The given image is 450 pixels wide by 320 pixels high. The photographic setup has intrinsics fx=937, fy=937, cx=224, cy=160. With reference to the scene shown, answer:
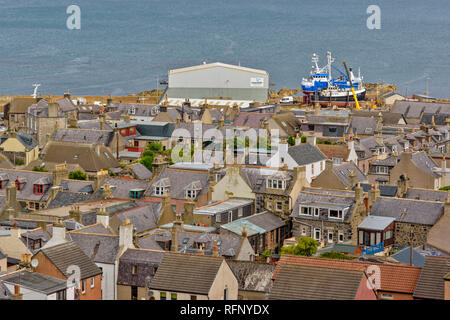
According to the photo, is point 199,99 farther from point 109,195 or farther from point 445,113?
point 109,195

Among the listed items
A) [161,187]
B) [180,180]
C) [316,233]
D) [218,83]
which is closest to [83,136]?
[180,180]

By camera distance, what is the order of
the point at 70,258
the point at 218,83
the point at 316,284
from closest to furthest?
the point at 316,284
the point at 70,258
the point at 218,83

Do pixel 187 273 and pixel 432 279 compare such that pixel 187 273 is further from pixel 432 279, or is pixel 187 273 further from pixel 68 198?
pixel 68 198

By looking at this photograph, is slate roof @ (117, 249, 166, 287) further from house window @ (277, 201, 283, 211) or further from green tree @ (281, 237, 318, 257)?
house window @ (277, 201, 283, 211)

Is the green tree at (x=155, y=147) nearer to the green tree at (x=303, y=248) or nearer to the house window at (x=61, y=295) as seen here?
the green tree at (x=303, y=248)

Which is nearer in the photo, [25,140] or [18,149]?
[18,149]

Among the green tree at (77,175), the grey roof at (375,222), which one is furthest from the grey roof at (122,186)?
the grey roof at (375,222)

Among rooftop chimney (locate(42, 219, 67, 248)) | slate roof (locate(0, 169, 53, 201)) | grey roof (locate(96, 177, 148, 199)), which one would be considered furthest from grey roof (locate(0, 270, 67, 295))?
slate roof (locate(0, 169, 53, 201))
